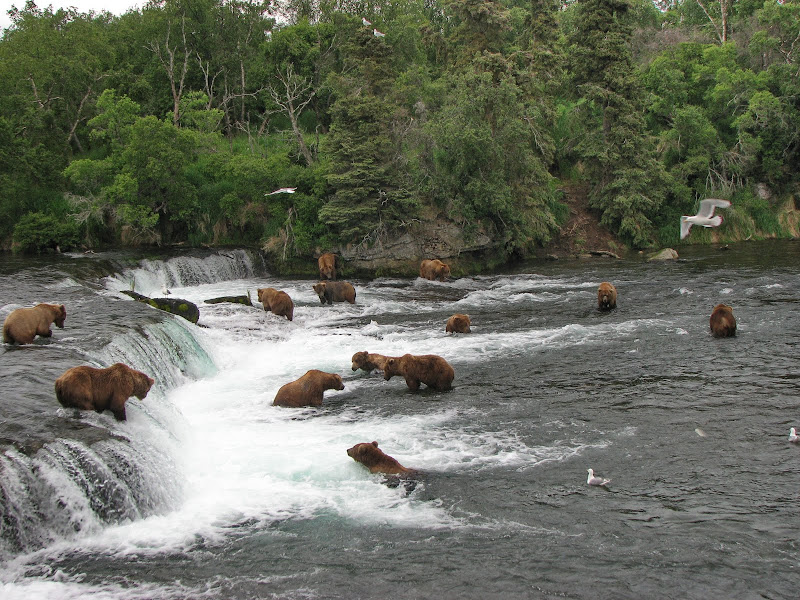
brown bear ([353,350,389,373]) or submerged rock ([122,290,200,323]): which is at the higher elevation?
submerged rock ([122,290,200,323])

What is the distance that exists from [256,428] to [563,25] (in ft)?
145

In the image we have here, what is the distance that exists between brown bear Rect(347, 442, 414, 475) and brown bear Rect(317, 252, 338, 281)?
16.8 meters

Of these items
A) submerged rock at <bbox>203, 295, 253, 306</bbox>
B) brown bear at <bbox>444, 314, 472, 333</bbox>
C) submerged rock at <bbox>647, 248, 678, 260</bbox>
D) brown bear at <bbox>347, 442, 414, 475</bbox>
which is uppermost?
submerged rock at <bbox>203, 295, 253, 306</bbox>

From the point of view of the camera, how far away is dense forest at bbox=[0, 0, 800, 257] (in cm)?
2738

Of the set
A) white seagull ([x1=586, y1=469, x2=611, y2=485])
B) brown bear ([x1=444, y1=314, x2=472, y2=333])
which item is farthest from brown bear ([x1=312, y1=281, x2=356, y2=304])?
white seagull ([x1=586, y1=469, x2=611, y2=485])

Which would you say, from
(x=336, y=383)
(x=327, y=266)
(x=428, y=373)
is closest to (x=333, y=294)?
(x=327, y=266)

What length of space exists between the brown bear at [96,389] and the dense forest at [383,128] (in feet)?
56.9

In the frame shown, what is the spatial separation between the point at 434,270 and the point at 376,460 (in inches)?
651

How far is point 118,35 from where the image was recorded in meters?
38.1

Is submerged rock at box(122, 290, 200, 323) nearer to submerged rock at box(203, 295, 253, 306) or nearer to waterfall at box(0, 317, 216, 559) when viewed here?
submerged rock at box(203, 295, 253, 306)

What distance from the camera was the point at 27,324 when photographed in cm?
1262

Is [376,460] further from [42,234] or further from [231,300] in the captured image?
[42,234]

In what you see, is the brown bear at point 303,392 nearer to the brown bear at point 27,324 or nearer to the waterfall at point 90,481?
the waterfall at point 90,481

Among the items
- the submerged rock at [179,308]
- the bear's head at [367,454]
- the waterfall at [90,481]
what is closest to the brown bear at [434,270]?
the submerged rock at [179,308]
